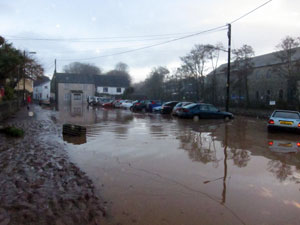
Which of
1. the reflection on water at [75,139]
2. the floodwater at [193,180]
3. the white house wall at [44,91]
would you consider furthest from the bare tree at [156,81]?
the floodwater at [193,180]

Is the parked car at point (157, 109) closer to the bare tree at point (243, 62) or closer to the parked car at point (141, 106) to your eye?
the parked car at point (141, 106)

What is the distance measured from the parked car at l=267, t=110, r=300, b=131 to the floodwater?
3.94 meters

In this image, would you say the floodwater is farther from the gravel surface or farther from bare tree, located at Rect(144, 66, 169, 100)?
bare tree, located at Rect(144, 66, 169, 100)

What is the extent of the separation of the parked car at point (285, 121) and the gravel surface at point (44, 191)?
10821 mm

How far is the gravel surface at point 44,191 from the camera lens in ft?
12.7

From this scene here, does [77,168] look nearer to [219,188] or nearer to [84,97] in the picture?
[219,188]

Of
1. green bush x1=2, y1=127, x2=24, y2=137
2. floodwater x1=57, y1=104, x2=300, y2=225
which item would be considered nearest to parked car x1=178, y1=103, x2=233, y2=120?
floodwater x1=57, y1=104, x2=300, y2=225

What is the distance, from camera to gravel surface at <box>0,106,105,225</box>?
12.7ft

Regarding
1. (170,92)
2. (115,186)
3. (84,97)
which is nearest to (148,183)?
(115,186)

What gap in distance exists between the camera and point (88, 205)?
4289 millimetres

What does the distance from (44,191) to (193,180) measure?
2995 mm

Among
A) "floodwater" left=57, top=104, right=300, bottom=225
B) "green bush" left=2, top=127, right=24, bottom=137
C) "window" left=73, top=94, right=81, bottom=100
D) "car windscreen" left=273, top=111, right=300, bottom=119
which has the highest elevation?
"window" left=73, top=94, right=81, bottom=100

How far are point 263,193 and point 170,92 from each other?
47514 millimetres

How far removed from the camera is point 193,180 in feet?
18.6
